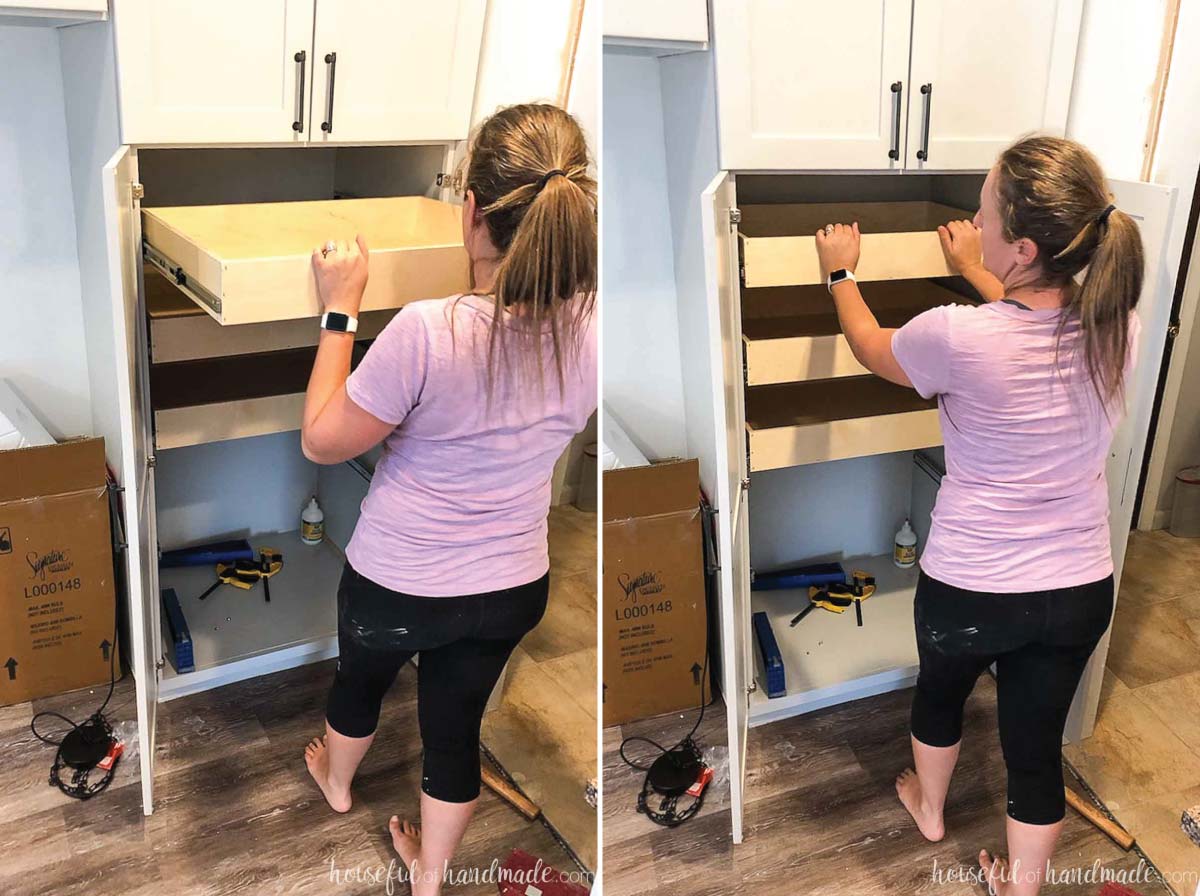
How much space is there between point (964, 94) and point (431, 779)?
1.27m

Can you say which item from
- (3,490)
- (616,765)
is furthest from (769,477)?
(3,490)

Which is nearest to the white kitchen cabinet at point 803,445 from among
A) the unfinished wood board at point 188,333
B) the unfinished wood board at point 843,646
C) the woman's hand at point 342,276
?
the unfinished wood board at point 843,646

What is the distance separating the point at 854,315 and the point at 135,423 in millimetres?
1004

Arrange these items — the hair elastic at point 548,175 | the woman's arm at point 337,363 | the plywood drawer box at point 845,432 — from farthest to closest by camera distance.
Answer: the plywood drawer box at point 845,432, the woman's arm at point 337,363, the hair elastic at point 548,175

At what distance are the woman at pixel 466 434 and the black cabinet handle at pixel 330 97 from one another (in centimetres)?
53

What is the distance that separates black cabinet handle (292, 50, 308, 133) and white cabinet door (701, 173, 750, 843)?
0.67 meters

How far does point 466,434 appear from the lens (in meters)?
1.17

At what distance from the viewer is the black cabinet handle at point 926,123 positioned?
1595 millimetres

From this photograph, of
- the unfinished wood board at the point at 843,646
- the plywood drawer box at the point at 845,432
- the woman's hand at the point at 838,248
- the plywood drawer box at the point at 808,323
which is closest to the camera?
the woman's hand at the point at 838,248

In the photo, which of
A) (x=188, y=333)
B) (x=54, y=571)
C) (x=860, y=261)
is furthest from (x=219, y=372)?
(x=860, y=261)

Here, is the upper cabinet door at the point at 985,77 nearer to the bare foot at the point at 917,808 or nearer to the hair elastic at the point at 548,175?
the hair elastic at the point at 548,175

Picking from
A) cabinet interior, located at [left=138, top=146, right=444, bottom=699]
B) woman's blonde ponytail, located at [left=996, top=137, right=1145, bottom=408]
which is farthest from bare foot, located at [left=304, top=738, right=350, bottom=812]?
woman's blonde ponytail, located at [left=996, top=137, right=1145, bottom=408]

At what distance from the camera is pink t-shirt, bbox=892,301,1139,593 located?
130 cm

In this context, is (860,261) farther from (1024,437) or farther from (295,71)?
(295,71)
